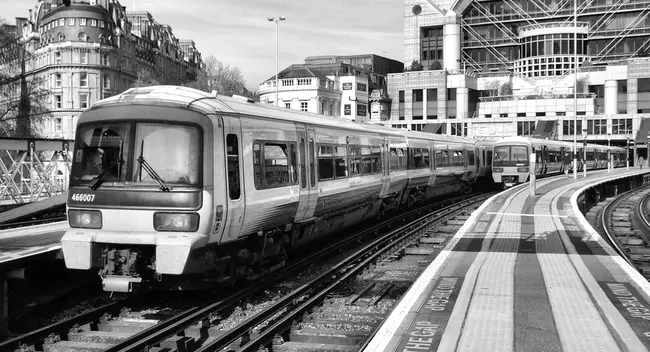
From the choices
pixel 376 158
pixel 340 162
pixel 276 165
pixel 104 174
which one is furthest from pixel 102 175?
pixel 376 158

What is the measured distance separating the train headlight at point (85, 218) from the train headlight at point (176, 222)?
92cm

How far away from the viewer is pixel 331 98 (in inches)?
3479

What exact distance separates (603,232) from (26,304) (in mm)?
17950

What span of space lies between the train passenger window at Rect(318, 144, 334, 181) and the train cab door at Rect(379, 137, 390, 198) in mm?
5171

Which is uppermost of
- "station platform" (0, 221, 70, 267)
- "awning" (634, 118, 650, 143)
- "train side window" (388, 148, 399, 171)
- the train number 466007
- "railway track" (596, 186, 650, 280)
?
"awning" (634, 118, 650, 143)

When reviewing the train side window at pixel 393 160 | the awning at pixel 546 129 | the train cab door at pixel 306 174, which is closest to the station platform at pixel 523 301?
the train cab door at pixel 306 174

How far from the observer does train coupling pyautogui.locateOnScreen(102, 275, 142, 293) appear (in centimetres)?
946

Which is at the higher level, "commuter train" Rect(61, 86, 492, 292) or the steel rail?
"commuter train" Rect(61, 86, 492, 292)

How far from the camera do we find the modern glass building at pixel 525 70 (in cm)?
8706

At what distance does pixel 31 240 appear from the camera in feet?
46.3

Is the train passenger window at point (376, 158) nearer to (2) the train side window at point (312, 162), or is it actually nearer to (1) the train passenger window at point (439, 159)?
(2) the train side window at point (312, 162)

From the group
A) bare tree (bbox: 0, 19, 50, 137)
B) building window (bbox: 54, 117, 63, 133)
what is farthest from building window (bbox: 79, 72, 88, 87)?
bare tree (bbox: 0, 19, 50, 137)

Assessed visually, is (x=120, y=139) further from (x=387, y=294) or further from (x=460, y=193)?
(x=460, y=193)

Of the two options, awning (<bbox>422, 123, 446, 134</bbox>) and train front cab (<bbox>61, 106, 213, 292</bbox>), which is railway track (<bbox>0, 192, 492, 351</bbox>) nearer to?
train front cab (<bbox>61, 106, 213, 292</bbox>)
